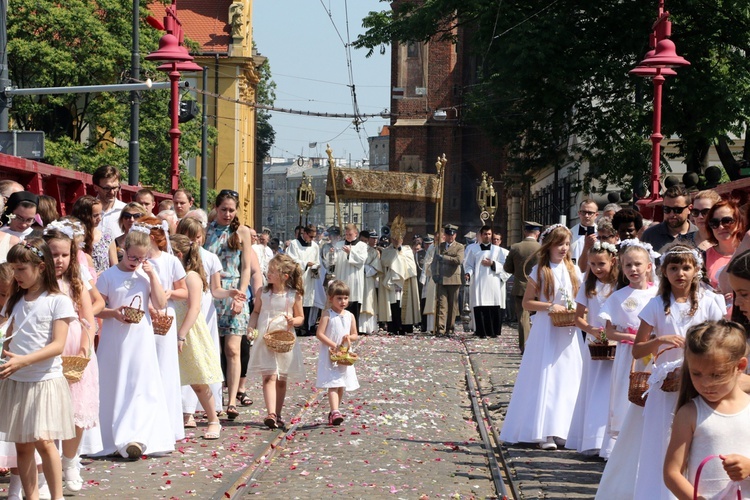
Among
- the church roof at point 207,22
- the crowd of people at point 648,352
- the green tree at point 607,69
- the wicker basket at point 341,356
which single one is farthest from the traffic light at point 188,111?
the church roof at point 207,22

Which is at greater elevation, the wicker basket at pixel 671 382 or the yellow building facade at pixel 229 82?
the yellow building facade at pixel 229 82

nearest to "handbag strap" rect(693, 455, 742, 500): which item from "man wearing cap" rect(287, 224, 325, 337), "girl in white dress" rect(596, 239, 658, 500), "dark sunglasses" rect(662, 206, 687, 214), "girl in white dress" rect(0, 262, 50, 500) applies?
"girl in white dress" rect(596, 239, 658, 500)

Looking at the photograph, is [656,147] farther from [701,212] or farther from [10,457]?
[10,457]

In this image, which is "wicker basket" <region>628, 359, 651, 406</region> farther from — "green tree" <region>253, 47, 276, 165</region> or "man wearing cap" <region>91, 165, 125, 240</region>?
"green tree" <region>253, 47, 276, 165</region>

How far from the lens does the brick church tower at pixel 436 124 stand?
7300 centimetres

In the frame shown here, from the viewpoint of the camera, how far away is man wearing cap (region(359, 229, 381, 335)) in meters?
27.3

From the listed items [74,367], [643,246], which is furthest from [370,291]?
[74,367]

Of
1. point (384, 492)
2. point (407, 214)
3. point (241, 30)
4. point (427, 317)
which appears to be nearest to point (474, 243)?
point (427, 317)

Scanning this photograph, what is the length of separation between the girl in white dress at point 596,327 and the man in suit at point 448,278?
1567 cm

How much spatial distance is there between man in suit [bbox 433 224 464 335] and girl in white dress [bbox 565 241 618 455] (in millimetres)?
15675

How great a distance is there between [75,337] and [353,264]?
1918cm

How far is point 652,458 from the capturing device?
665cm

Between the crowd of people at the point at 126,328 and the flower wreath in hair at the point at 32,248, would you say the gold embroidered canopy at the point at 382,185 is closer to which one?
the crowd of people at the point at 126,328

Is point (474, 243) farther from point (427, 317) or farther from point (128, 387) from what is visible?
point (128, 387)
